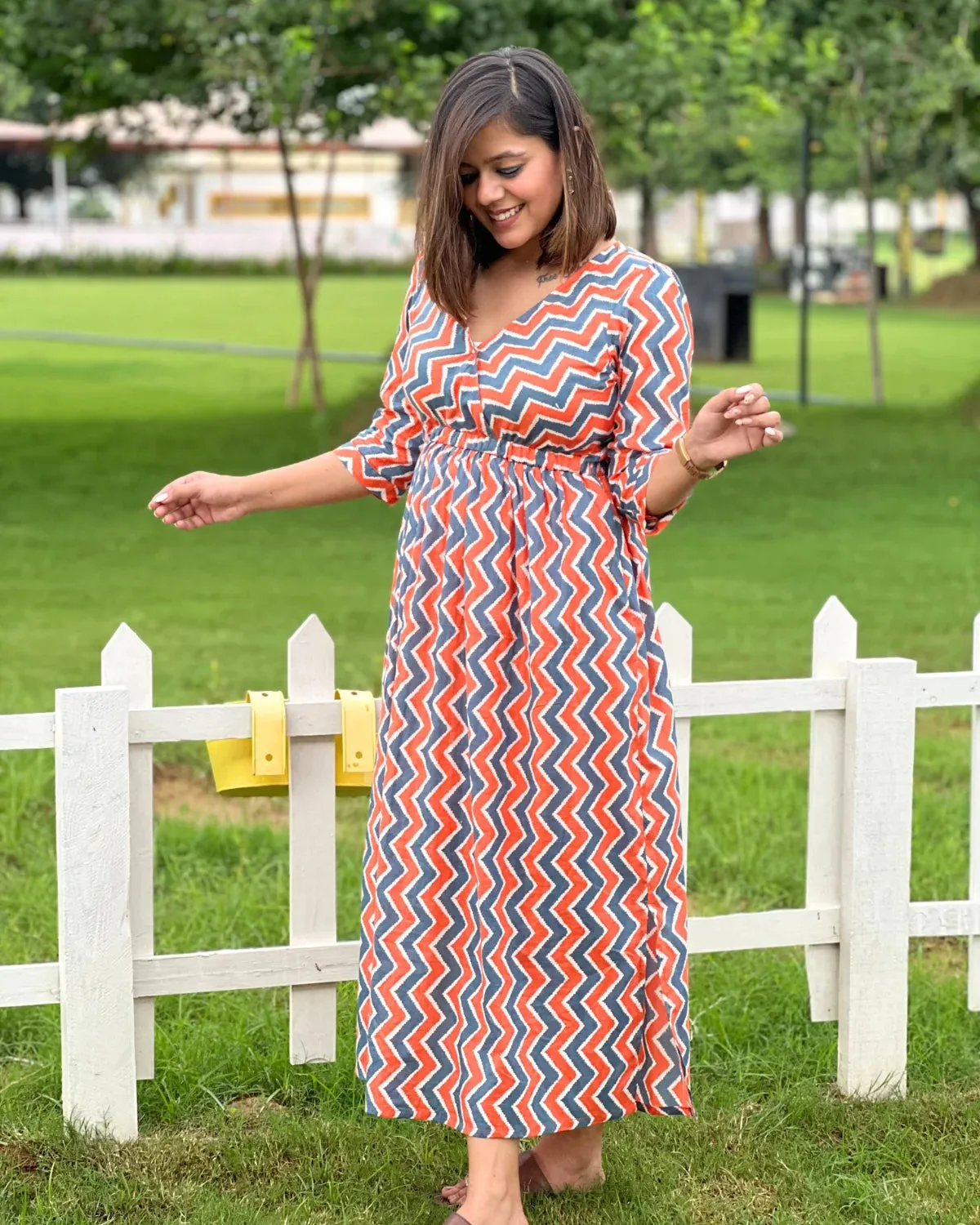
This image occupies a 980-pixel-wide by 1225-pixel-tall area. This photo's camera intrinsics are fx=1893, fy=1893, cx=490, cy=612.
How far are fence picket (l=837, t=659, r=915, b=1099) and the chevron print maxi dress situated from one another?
67 centimetres

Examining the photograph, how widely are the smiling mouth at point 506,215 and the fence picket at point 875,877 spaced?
117 centimetres

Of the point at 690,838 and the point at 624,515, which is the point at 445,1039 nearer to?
the point at 624,515

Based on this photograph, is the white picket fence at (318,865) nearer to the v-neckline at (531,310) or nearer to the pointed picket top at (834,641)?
the pointed picket top at (834,641)

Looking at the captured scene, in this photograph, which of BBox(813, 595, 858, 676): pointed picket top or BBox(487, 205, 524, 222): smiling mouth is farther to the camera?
BBox(813, 595, 858, 676): pointed picket top

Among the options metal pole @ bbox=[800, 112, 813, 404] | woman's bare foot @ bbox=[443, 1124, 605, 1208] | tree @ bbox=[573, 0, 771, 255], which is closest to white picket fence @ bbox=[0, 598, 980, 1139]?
woman's bare foot @ bbox=[443, 1124, 605, 1208]

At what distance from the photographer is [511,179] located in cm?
283

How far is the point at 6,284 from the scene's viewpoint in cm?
4825

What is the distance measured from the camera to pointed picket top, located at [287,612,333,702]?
338 cm

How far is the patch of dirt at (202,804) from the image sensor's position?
18.2ft

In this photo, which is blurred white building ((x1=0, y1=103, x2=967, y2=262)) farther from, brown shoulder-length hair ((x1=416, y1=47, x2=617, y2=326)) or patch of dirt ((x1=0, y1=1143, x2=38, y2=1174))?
brown shoulder-length hair ((x1=416, y1=47, x2=617, y2=326))

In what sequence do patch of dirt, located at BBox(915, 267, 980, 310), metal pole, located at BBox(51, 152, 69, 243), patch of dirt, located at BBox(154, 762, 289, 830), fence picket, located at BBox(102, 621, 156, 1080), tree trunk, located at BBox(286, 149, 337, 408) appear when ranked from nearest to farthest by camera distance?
fence picket, located at BBox(102, 621, 156, 1080) < patch of dirt, located at BBox(154, 762, 289, 830) < tree trunk, located at BBox(286, 149, 337, 408) < patch of dirt, located at BBox(915, 267, 980, 310) < metal pole, located at BBox(51, 152, 69, 243)

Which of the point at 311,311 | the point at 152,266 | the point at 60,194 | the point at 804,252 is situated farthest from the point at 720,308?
the point at 60,194

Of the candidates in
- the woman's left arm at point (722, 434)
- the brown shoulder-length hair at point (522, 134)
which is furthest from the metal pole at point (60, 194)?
the woman's left arm at point (722, 434)

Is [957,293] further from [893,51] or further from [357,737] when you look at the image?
[357,737]
